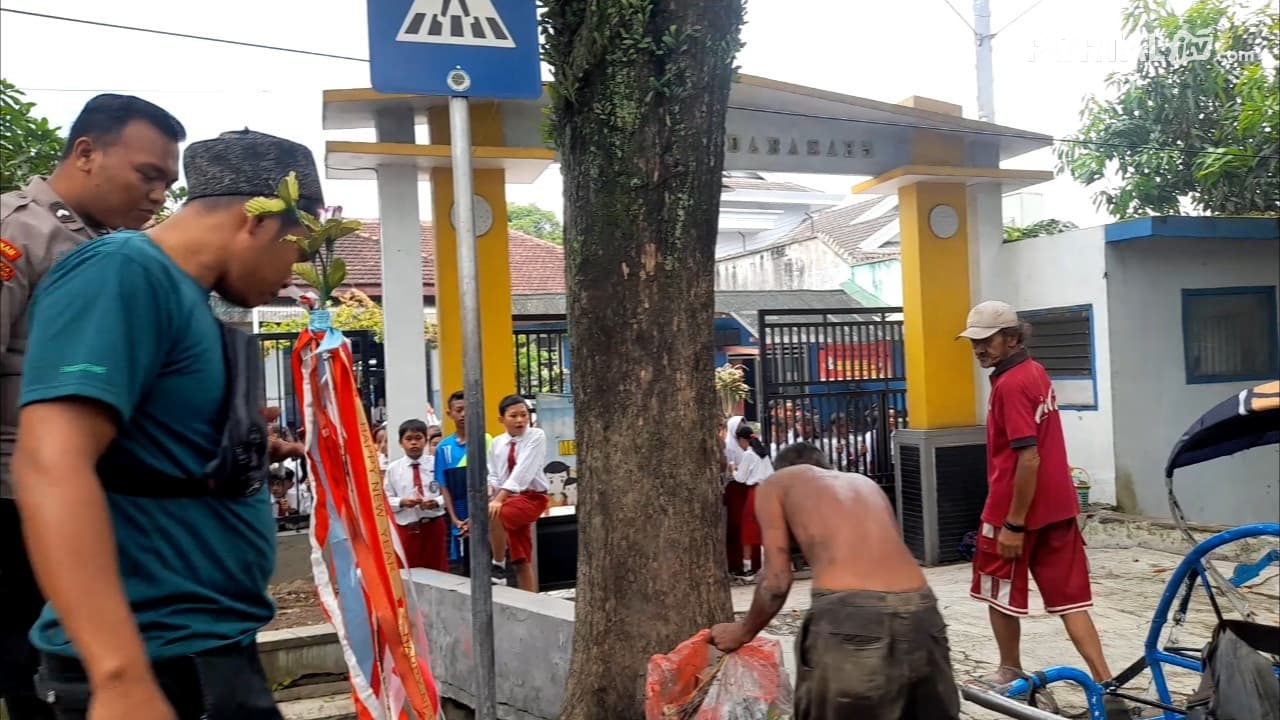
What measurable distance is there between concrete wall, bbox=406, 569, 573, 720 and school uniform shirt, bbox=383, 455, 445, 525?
6.43ft

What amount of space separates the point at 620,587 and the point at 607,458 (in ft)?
1.45

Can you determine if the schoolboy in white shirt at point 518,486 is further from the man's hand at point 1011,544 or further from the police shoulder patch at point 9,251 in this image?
the police shoulder patch at point 9,251

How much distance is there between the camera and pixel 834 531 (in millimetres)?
3240

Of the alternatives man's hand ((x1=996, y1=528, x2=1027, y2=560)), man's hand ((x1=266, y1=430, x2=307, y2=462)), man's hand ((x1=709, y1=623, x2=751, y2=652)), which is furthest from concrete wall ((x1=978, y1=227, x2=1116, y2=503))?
man's hand ((x1=266, y1=430, x2=307, y2=462))

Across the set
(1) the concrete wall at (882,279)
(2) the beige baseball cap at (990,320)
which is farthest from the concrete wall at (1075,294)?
(1) the concrete wall at (882,279)

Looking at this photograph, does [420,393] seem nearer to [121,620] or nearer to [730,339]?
[121,620]

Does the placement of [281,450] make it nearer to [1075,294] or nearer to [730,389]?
[730,389]

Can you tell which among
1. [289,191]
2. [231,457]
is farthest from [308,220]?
[231,457]

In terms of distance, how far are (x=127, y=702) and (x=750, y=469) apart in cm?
819

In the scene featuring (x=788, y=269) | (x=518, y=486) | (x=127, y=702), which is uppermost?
(x=788, y=269)

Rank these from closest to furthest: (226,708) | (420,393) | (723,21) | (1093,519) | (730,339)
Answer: (226,708) → (723,21) → (420,393) → (1093,519) → (730,339)

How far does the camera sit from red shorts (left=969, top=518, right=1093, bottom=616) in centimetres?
488

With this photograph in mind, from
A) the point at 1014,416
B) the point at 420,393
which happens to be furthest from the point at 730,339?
the point at 1014,416

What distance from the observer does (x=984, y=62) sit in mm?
13273
